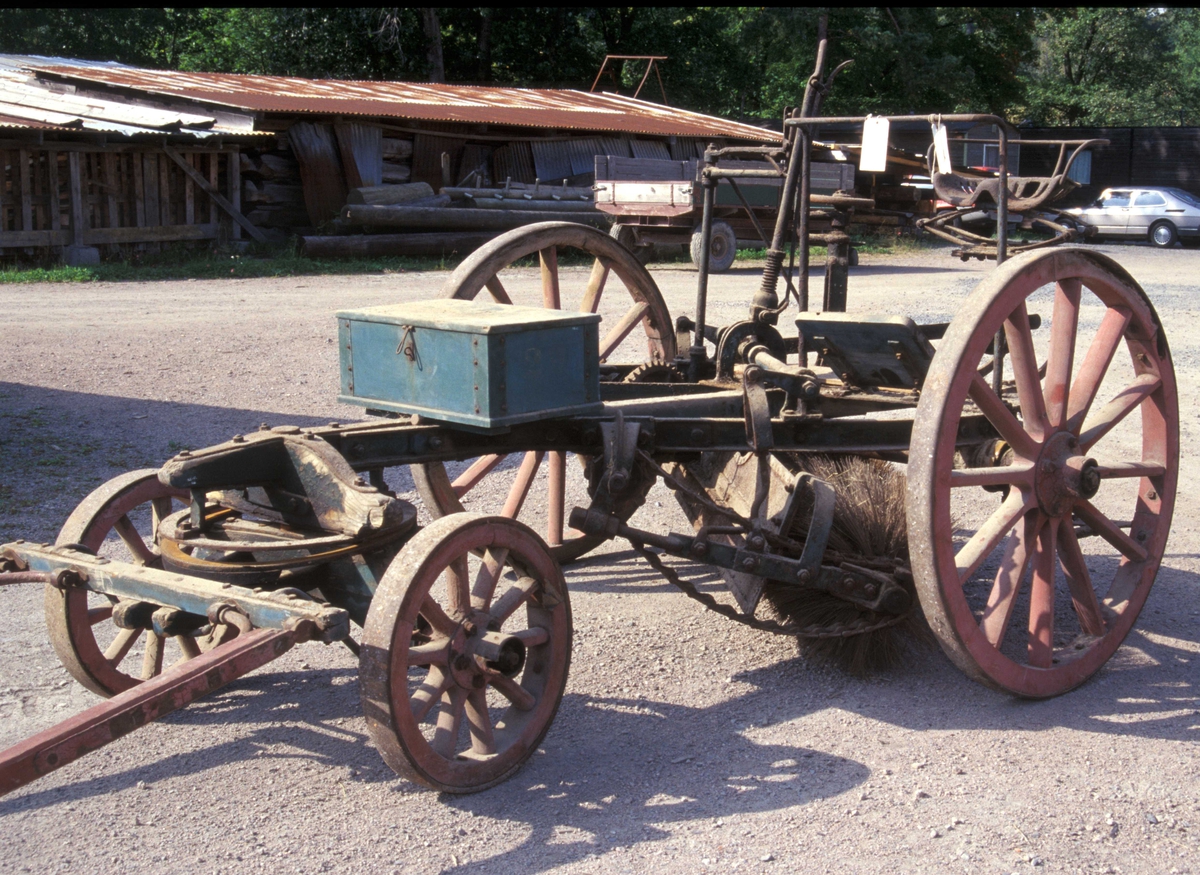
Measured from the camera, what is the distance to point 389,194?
18125 millimetres

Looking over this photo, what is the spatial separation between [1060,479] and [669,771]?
4.88 ft

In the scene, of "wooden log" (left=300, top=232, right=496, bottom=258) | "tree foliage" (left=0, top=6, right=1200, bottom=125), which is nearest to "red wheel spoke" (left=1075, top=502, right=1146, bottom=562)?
A: "wooden log" (left=300, top=232, right=496, bottom=258)

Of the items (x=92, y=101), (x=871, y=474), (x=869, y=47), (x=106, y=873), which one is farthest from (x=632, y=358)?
(x=869, y=47)

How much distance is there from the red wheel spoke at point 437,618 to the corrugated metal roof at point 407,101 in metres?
13.9

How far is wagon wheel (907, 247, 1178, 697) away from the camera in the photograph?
332 centimetres

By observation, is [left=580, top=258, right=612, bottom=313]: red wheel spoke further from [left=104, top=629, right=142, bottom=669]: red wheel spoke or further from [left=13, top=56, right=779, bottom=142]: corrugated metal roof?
[left=13, top=56, right=779, bottom=142]: corrugated metal roof

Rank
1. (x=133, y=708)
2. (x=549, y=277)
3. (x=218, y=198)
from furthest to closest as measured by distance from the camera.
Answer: (x=218, y=198), (x=549, y=277), (x=133, y=708)

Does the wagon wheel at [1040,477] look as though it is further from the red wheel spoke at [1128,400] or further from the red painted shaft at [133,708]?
the red painted shaft at [133,708]

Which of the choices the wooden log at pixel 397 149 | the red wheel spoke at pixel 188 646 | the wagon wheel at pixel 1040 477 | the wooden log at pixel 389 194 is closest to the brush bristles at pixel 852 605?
the wagon wheel at pixel 1040 477

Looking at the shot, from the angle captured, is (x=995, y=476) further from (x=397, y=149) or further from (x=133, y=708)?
(x=397, y=149)

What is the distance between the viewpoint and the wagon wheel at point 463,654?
2844mm

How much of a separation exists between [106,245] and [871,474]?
14.4 meters

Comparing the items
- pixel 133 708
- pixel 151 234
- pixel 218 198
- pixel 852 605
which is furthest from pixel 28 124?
pixel 133 708

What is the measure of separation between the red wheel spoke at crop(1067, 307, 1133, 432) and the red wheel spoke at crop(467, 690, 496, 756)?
2086 millimetres
